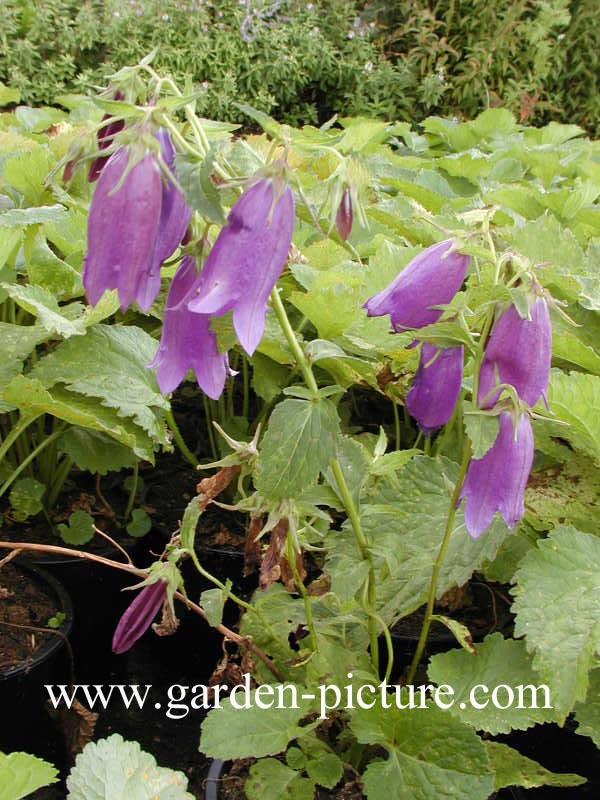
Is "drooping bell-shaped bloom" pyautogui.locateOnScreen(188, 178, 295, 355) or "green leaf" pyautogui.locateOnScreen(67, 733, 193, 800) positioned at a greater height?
"drooping bell-shaped bloom" pyautogui.locateOnScreen(188, 178, 295, 355)

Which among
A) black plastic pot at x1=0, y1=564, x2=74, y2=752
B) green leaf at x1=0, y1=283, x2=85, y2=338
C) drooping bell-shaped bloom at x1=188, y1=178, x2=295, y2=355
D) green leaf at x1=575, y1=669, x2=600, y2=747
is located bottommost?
black plastic pot at x1=0, y1=564, x2=74, y2=752

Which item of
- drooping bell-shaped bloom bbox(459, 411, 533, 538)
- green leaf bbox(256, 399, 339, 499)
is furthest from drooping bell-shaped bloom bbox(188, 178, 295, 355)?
drooping bell-shaped bloom bbox(459, 411, 533, 538)

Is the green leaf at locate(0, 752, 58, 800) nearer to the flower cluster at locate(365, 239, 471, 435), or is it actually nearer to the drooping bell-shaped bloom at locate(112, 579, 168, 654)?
the drooping bell-shaped bloom at locate(112, 579, 168, 654)

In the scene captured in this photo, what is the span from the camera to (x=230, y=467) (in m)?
0.89

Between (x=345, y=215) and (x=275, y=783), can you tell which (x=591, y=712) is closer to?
(x=275, y=783)

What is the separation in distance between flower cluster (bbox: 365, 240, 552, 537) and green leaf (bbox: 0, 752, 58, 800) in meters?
0.45

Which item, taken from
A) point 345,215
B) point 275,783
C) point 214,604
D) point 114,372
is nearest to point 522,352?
point 345,215

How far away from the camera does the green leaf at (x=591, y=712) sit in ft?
3.07

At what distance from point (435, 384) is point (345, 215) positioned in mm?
207

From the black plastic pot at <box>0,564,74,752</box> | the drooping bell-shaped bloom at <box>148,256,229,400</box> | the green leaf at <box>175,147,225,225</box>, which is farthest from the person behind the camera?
the black plastic pot at <box>0,564,74,752</box>

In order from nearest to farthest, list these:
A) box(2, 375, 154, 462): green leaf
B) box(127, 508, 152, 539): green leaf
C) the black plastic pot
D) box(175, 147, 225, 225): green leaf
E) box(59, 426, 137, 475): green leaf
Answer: box(175, 147, 225, 225): green leaf < box(2, 375, 154, 462): green leaf < the black plastic pot < box(59, 426, 137, 475): green leaf < box(127, 508, 152, 539): green leaf

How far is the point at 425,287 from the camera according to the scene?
752 millimetres

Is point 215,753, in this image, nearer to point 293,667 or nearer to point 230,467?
point 293,667

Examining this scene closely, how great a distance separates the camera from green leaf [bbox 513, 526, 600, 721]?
85 centimetres
